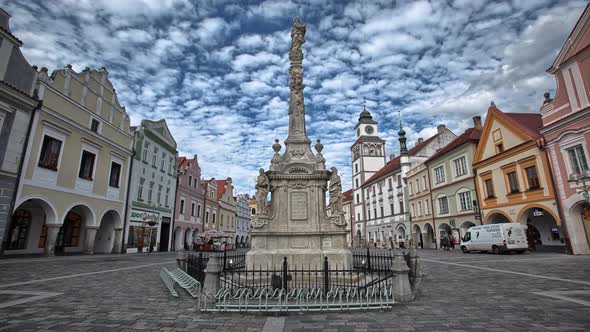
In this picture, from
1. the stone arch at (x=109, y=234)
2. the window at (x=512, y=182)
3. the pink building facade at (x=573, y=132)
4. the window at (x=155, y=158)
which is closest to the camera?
the pink building facade at (x=573, y=132)

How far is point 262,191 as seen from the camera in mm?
11242

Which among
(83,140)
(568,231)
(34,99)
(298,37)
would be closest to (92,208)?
(83,140)

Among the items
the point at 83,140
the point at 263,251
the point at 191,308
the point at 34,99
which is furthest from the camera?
the point at 83,140

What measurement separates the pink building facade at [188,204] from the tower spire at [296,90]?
2498 centimetres

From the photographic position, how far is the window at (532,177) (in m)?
20.8

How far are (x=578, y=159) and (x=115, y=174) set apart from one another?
105 ft

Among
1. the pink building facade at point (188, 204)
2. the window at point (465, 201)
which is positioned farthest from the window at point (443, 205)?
the pink building facade at point (188, 204)

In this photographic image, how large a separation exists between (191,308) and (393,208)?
40.4 m

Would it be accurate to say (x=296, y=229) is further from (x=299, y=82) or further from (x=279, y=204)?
(x=299, y=82)

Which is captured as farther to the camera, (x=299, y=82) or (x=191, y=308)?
(x=299, y=82)

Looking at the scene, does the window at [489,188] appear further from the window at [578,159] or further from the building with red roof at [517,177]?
the window at [578,159]

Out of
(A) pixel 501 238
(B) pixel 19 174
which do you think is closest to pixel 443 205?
(A) pixel 501 238

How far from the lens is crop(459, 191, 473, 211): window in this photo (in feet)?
91.1

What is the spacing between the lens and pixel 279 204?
11.3 m
